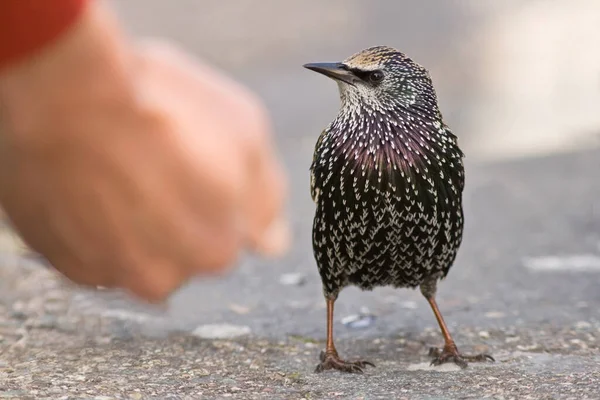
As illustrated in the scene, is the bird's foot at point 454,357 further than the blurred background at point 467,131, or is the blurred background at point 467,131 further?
the blurred background at point 467,131

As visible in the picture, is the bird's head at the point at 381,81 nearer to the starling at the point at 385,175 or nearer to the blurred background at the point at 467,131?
the starling at the point at 385,175

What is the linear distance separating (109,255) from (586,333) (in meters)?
1.95

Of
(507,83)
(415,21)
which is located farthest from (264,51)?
(507,83)

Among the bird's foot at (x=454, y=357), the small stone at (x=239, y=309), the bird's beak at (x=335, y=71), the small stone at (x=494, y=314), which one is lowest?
the bird's foot at (x=454, y=357)

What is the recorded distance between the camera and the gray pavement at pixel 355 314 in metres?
3.47

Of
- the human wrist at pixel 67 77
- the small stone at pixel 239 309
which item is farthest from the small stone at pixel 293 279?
the human wrist at pixel 67 77

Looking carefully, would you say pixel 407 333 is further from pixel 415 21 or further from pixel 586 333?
pixel 415 21

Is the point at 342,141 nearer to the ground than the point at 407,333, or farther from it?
farther from it

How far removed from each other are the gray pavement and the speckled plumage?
461mm

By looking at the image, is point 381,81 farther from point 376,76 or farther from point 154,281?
point 154,281

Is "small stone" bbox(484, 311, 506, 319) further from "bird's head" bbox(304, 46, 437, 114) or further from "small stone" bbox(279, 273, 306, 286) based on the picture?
"bird's head" bbox(304, 46, 437, 114)

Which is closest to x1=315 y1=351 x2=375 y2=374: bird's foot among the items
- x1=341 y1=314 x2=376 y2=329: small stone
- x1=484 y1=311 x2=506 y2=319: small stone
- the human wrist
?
x1=341 y1=314 x2=376 y2=329: small stone

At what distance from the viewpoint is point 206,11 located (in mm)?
Answer: 12781

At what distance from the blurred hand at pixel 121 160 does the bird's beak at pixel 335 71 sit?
477mm
